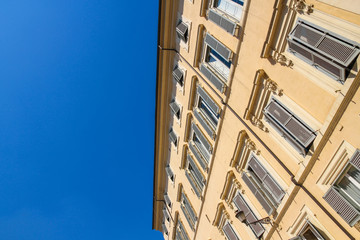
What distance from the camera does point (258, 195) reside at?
28.0 ft

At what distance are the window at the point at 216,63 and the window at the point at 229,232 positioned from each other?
6.08 metres

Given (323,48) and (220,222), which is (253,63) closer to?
(323,48)

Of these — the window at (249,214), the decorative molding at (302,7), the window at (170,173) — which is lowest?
the window at (249,214)

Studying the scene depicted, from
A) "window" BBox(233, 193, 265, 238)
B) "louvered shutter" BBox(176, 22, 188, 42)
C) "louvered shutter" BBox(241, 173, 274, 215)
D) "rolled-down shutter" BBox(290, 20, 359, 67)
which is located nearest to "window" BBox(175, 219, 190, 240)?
"window" BBox(233, 193, 265, 238)

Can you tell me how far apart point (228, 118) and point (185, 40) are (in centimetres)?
526

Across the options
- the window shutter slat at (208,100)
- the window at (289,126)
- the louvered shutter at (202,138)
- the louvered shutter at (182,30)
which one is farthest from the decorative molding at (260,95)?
the louvered shutter at (182,30)

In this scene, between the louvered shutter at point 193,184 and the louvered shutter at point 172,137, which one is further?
the louvered shutter at point 172,137

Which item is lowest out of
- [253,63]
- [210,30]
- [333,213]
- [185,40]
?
[333,213]

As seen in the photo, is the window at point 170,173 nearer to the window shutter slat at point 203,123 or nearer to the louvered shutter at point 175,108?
the louvered shutter at point 175,108

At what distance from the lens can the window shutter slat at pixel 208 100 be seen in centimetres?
1089

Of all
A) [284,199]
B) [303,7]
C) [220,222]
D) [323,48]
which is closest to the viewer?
[323,48]

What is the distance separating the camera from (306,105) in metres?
6.45

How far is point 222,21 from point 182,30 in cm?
365

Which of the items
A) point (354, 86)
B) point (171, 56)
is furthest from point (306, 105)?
point (171, 56)
